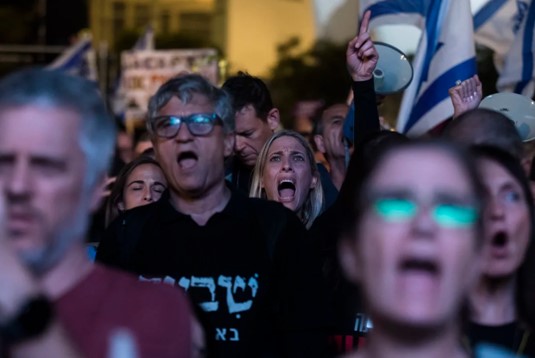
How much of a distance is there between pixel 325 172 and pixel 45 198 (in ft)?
14.7

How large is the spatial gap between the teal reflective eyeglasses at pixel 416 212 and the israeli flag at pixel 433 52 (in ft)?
16.7

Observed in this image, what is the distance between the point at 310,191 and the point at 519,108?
3.78 feet

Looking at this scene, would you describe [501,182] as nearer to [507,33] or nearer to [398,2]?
[398,2]

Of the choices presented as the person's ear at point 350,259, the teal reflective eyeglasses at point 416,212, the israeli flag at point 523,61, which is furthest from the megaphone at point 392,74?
the teal reflective eyeglasses at point 416,212

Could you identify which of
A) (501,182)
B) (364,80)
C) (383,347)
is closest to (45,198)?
(383,347)

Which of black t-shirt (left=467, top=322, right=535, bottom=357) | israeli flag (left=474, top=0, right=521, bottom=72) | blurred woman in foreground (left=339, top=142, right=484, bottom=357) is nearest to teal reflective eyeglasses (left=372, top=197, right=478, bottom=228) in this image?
blurred woman in foreground (left=339, top=142, right=484, bottom=357)

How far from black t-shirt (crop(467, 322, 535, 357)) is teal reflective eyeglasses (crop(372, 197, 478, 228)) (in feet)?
2.78

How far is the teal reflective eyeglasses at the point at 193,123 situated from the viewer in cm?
448

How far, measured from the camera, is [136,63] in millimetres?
16375

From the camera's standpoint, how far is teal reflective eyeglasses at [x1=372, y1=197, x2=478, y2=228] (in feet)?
9.26

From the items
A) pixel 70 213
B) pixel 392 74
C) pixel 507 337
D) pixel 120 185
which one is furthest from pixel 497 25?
pixel 70 213

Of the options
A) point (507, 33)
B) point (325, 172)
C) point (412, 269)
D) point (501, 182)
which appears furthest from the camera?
point (507, 33)

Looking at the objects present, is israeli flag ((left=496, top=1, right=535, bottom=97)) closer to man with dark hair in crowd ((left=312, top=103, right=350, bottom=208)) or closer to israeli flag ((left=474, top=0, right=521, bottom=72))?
israeli flag ((left=474, top=0, right=521, bottom=72))

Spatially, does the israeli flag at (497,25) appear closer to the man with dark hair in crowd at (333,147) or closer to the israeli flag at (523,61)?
the israeli flag at (523,61)
